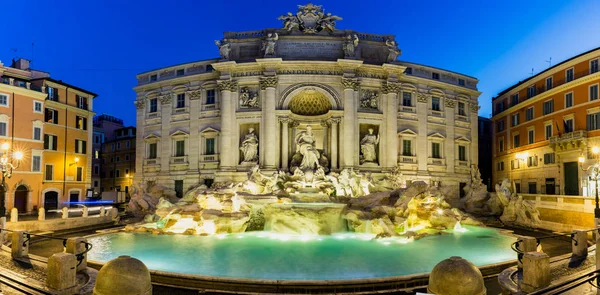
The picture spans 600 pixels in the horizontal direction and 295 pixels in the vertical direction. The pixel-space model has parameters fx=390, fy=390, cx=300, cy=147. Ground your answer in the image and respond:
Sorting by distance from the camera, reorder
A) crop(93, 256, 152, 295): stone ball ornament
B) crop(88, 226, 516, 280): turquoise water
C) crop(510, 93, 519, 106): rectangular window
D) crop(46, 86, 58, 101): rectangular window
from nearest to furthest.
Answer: crop(93, 256, 152, 295): stone ball ornament < crop(88, 226, 516, 280): turquoise water < crop(46, 86, 58, 101): rectangular window < crop(510, 93, 519, 106): rectangular window

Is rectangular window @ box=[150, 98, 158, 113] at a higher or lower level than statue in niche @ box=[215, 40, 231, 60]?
lower

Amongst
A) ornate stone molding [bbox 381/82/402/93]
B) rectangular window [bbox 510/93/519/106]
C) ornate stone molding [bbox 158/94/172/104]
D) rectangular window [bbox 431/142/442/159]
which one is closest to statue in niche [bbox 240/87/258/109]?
ornate stone molding [bbox 158/94/172/104]

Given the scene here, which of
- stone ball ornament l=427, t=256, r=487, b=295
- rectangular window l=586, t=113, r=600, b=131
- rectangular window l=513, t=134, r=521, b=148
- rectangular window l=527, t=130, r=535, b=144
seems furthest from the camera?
rectangular window l=513, t=134, r=521, b=148

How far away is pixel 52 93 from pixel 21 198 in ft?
30.3

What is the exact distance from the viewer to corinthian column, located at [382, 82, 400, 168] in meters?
29.7

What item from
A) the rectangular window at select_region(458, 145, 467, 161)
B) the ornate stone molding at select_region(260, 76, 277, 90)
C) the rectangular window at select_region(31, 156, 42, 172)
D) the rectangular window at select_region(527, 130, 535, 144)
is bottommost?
the rectangular window at select_region(31, 156, 42, 172)

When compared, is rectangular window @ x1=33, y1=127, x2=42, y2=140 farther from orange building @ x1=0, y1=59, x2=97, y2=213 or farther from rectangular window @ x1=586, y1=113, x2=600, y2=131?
rectangular window @ x1=586, y1=113, x2=600, y2=131

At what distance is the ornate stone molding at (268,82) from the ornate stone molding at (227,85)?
2319 mm

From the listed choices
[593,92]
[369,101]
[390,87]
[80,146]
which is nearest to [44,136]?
[80,146]

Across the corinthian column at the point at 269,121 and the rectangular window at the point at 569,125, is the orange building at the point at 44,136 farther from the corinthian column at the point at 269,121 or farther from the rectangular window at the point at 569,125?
the rectangular window at the point at 569,125

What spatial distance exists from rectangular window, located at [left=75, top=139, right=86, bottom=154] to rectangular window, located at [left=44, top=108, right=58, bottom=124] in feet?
9.57

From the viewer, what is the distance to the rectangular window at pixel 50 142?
1288 inches

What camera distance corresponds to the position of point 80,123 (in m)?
36.3

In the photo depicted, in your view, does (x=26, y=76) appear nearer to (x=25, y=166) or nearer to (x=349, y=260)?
(x=25, y=166)
